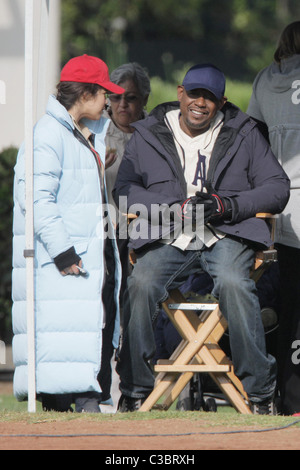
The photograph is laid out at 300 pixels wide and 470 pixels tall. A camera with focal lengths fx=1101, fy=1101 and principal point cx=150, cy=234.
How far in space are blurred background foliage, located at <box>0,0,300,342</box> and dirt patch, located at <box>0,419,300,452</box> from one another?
16.5 meters

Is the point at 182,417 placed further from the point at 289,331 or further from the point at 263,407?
the point at 289,331

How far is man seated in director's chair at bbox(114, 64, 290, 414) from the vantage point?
19.5ft

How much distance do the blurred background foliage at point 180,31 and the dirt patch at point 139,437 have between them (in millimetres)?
16540

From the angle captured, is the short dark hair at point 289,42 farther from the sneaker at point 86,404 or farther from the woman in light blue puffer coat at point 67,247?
the sneaker at point 86,404

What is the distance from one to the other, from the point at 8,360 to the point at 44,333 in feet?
19.3

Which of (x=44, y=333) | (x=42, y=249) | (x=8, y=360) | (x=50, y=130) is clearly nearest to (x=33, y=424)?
(x=44, y=333)

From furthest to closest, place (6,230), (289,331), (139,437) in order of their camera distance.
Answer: (6,230) < (289,331) < (139,437)

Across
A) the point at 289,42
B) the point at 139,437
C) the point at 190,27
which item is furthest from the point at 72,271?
the point at 190,27

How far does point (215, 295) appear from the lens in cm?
602

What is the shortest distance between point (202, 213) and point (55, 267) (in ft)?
2.81

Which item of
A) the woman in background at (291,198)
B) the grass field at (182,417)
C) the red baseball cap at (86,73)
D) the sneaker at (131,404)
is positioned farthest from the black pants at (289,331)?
the red baseball cap at (86,73)

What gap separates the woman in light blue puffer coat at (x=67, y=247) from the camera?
5.95 meters

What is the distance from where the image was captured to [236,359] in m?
5.94
